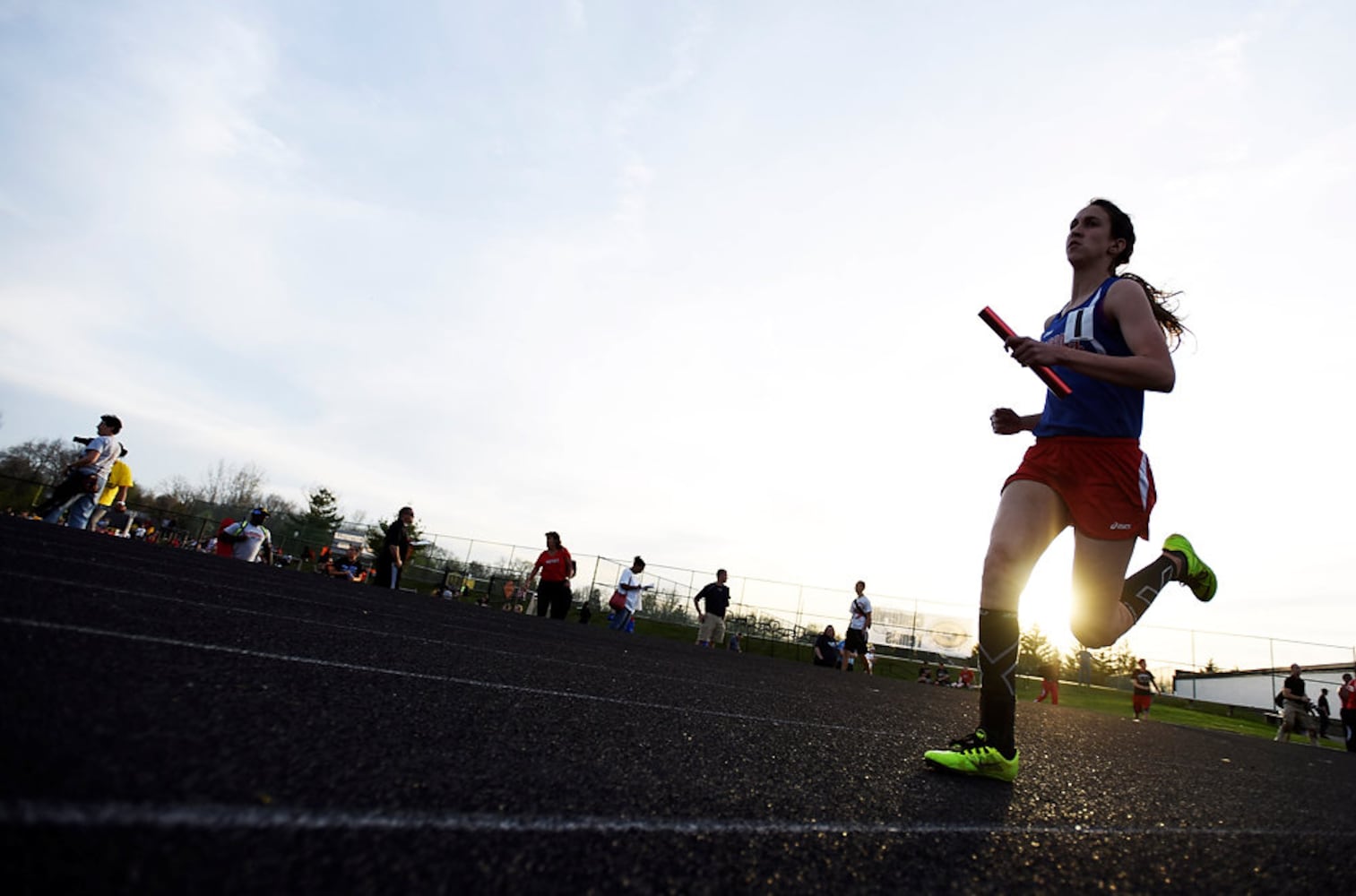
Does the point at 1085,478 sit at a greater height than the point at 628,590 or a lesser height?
greater

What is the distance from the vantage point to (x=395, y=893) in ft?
2.87

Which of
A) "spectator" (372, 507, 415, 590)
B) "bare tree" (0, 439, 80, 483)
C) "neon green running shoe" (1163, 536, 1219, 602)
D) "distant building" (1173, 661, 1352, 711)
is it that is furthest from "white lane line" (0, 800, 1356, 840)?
"bare tree" (0, 439, 80, 483)

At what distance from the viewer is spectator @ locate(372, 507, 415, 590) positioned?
1213cm

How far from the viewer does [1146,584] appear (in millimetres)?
3463

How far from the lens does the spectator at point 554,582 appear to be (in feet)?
Result: 47.1

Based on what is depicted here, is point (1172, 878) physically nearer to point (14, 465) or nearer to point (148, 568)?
point (148, 568)

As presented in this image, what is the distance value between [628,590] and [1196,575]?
1272cm

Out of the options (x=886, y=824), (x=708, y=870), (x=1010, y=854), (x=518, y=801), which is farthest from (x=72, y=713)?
(x=1010, y=854)

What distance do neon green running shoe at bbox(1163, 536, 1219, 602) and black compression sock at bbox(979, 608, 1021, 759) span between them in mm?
1618

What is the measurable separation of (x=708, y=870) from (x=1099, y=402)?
2762 millimetres

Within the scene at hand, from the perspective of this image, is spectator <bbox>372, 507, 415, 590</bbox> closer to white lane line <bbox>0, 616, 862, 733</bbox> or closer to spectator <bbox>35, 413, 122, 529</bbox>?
spectator <bbox>35, 413, 122, 529</bbox>

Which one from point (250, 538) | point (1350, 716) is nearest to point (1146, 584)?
point (250, 538)

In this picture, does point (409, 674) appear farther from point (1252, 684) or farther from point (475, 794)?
point (1252, 684)

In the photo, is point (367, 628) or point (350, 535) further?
point (350, 535)
